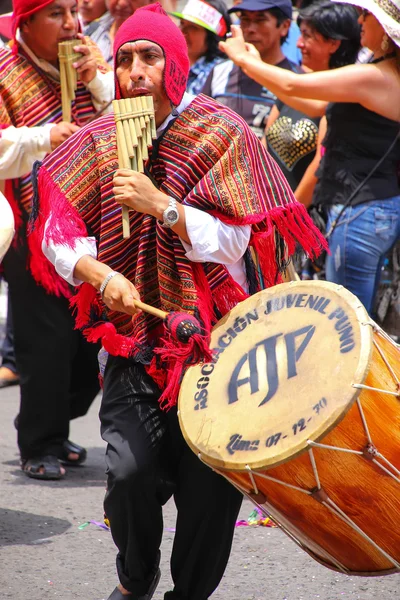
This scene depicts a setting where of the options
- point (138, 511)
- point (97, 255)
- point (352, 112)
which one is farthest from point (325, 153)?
point (138, 511)

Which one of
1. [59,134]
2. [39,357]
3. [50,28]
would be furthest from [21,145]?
[39,357]

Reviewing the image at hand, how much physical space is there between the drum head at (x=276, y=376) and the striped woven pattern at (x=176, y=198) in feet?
0.59

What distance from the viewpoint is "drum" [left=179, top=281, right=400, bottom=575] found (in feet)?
9.48

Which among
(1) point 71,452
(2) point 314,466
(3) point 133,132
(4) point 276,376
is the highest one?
(3) point 133,132

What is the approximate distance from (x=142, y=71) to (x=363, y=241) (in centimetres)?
210

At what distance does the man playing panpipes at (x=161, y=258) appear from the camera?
10.6 feet

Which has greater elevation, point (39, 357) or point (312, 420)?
point (312, 420)

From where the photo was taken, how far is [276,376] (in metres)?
3.04

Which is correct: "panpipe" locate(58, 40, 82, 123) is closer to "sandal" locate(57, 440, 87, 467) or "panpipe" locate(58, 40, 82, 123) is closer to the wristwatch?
"sandal" locate(57, 440, 87, 467)

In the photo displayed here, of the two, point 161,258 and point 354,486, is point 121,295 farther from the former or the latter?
point 354,486

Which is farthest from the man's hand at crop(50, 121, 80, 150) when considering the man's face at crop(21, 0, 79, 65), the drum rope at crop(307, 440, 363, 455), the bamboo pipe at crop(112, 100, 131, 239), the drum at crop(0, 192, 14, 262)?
the drum rope at crop(307, 440, 363, 455)

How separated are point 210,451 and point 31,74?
2.59 meters

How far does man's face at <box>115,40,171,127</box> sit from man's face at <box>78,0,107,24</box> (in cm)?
461

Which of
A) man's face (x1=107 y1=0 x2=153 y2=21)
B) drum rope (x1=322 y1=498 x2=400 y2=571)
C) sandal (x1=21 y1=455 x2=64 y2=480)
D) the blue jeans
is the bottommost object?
sandal (x1=21 y1=455 x2=64 y2=480)
